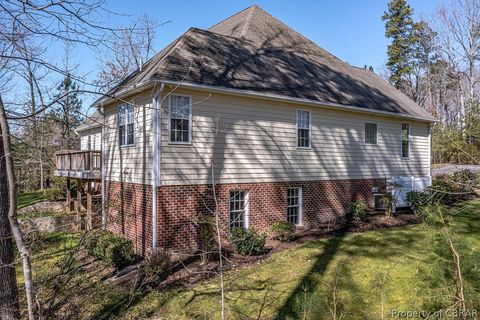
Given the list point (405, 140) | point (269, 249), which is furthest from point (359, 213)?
point (405, 140)

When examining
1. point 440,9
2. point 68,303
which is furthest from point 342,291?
point 440,9

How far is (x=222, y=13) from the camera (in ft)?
61.1

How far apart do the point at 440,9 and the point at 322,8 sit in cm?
2053

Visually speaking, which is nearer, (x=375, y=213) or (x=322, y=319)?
(x=322, y=319)

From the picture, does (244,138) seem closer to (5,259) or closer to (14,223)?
(5,259)

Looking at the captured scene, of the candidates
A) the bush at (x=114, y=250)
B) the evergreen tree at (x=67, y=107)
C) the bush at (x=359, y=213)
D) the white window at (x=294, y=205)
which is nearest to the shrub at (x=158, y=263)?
the bush at (x=114, y=250)

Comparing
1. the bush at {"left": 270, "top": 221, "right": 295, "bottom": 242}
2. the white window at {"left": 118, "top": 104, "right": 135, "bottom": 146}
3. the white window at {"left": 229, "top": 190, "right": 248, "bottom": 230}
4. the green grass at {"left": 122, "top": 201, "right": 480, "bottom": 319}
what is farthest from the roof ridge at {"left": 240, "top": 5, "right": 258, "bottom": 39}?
the green grass at {"left": 122, "top": 201, "right": 480, "bottom": 319}

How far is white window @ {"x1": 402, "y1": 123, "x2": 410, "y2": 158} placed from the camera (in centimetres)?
1729

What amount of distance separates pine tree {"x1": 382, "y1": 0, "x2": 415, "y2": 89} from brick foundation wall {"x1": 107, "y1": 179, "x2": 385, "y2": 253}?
28.4m

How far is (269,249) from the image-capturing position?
10445mm

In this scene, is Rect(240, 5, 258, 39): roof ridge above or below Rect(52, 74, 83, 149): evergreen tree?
above

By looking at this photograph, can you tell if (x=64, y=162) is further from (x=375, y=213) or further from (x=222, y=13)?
(x=375, y=213)

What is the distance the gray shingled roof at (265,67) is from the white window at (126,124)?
927 mm

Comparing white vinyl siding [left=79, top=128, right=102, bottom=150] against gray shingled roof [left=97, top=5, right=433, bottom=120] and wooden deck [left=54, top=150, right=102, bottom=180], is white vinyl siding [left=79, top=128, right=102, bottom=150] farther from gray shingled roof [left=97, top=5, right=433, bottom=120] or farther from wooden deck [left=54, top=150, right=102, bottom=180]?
gray shingled roof [left=97, top=5, right=433, bottom=120]
